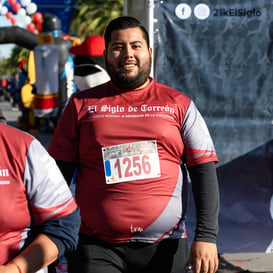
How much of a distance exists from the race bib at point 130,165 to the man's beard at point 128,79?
0.28 m

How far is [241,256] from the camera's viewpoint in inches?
205

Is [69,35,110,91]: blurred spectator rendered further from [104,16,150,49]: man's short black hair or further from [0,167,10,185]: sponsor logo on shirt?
[0,167,10,185]: sponsor logo on shirt

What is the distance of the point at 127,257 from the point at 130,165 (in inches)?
15.4

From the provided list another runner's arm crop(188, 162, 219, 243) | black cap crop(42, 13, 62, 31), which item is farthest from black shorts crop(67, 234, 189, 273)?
black cap crop(42, 13, 62, 31)

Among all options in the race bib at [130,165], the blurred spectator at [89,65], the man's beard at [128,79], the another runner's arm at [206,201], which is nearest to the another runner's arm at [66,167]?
the race bib at [130,165]

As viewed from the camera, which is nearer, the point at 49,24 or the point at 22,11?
the point at 49,24

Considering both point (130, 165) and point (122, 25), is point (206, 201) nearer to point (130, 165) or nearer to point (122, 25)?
point (130, 165)

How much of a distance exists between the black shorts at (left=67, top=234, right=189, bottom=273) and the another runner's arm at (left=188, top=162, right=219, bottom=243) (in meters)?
0.13

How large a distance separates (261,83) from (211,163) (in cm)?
170

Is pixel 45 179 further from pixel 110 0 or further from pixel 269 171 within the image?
pixel 110 0

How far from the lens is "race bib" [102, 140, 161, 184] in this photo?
8.21 ft

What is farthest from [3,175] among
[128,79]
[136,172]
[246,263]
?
[246,263]

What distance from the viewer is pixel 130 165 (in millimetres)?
2537

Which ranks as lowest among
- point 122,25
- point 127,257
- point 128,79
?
point 127,257
